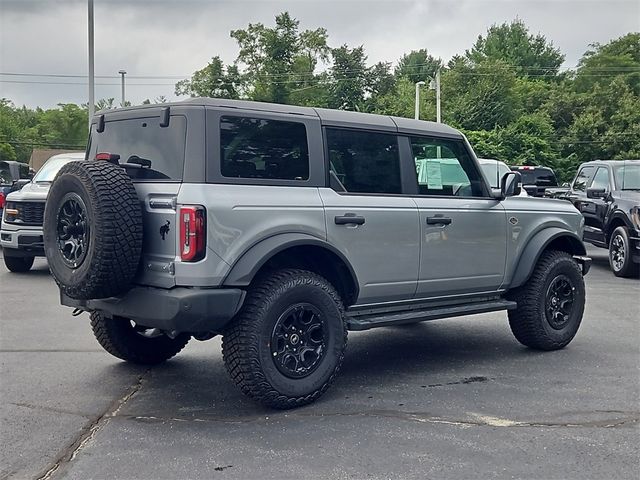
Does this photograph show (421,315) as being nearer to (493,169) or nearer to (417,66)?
(493,169)

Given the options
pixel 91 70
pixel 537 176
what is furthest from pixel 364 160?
pixel 537 176

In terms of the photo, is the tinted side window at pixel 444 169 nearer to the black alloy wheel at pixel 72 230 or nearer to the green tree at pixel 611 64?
the black alloy wheel at pixel 72 230

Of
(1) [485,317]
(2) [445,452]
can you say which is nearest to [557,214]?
(1) [485,317]

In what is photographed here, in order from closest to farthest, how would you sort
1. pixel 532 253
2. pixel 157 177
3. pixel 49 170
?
1. pixel 157 177
2. pixel 532 253
3. pixel 49 170

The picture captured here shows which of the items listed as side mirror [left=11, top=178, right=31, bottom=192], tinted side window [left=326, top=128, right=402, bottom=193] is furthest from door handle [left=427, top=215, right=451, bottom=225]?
side mirror [left=11, top=178, right=31, bottom=192]

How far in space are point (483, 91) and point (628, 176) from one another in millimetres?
34444

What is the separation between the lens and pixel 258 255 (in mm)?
4801

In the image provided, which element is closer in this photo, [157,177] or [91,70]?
[157,177]

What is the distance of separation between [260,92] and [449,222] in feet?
163

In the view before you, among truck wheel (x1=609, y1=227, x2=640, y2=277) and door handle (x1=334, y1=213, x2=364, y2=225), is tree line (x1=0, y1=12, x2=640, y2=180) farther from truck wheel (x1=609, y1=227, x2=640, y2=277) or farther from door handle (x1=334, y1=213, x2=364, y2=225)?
door handle (x1=334, y1=213, x2=364, y2=225)

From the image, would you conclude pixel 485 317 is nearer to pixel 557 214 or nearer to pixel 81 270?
pixel 557 214

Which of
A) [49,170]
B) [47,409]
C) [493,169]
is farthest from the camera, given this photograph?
[493,169]

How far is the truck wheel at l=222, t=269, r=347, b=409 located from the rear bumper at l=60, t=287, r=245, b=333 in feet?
0.55

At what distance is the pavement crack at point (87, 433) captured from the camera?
13.2 ft
